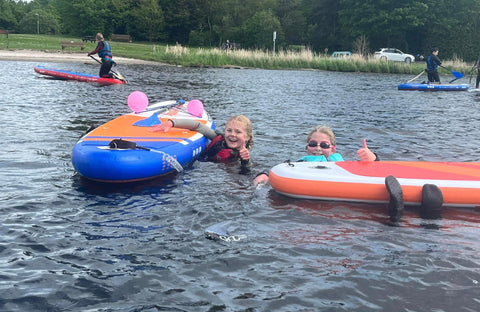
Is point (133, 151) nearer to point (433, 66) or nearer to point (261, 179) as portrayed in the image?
point (261, 179)

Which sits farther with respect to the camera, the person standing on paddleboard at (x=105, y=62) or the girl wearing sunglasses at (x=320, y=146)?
the person standing on paddleboard at (x=105, y=62)

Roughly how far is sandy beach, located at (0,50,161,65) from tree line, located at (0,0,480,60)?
886 inches

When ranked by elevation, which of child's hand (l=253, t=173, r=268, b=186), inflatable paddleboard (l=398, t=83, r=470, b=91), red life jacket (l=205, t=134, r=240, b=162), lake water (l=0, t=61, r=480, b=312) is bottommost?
lake water (l=0, t=61, r=480, b=312)

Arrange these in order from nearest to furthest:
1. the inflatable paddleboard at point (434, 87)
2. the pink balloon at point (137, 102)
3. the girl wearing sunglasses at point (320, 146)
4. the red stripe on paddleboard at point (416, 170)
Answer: the red stripe on paddleboard at point (416, 170), the girl wearing sunglasses at point (320, 146), the pink balloon at point (137, 102), the inflatable paddleboard at point (434, 87)

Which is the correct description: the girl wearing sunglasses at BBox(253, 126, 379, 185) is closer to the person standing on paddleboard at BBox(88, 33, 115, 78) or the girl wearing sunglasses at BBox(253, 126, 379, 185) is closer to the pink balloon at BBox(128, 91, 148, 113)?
the pink balloon at BBox(128, 91, 148, 113)

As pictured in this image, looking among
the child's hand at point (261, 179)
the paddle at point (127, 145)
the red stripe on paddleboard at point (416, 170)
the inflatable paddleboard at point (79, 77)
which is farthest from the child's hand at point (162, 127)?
the inflatable paddleboard at point (79, 77)

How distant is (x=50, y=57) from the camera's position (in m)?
30.6

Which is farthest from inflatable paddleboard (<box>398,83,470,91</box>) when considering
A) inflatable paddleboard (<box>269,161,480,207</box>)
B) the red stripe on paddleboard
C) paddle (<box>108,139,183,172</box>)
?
paddle (<box>108,139,183,172</box>)

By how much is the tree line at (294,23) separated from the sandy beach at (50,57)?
73.8 ft

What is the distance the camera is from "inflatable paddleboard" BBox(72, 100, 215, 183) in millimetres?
5812

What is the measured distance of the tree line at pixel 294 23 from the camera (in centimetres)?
5094

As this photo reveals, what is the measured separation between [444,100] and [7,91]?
51.7ft

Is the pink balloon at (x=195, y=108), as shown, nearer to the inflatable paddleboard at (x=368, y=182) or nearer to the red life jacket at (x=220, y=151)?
the red life jacket at (x=220, y=151)

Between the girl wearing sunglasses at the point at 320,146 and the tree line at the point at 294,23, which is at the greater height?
the tree line at the point at 294,23
